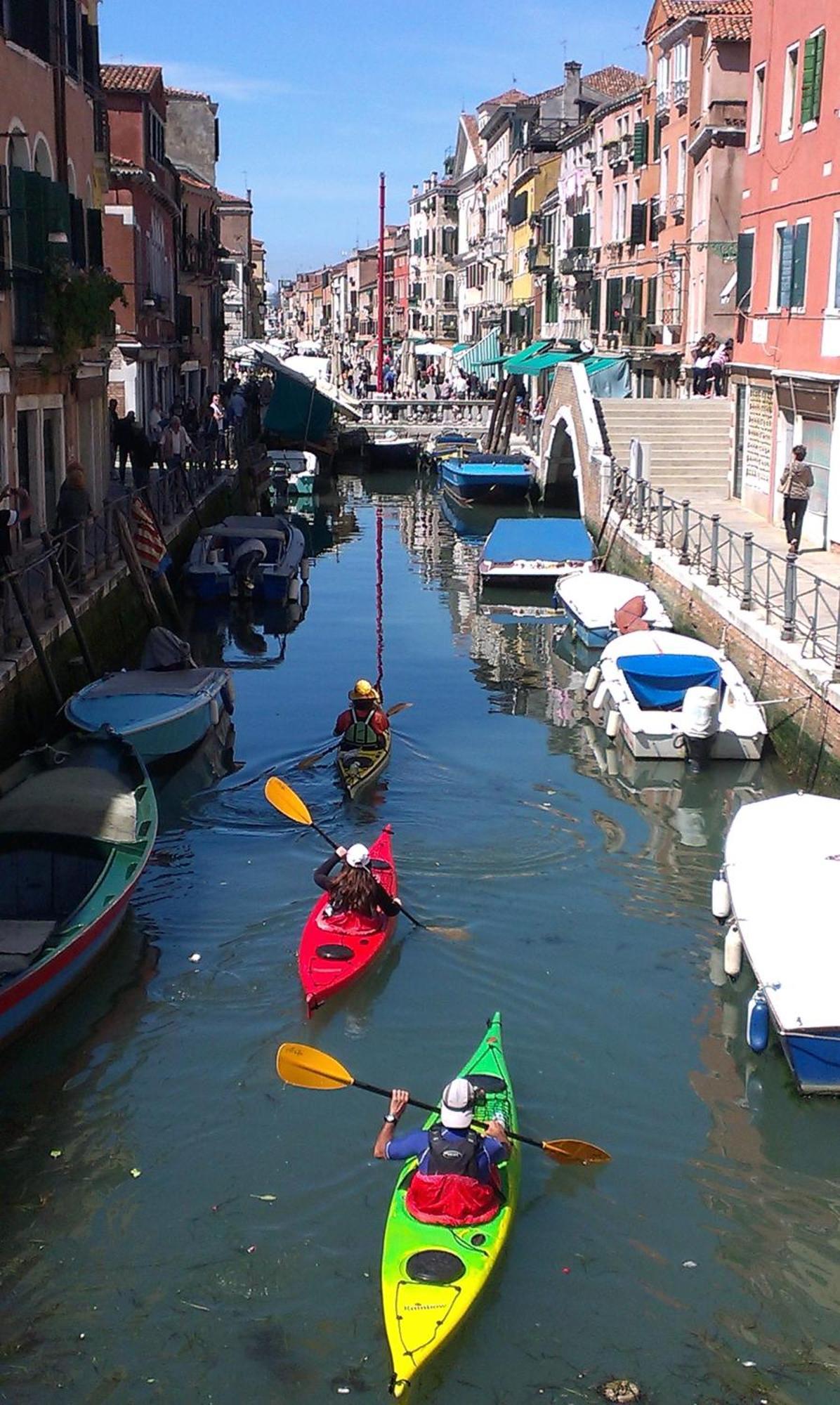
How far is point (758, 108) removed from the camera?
25.2m

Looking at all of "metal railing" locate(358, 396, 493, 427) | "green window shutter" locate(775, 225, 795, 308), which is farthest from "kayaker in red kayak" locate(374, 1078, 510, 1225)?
"metal railing" locate(358, 396, 493, 427)

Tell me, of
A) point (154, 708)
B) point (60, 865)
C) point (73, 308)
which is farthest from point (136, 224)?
point (60, 865)

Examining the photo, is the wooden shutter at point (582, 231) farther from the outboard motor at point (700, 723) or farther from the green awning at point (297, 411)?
the outboard motor at point (700, 723)

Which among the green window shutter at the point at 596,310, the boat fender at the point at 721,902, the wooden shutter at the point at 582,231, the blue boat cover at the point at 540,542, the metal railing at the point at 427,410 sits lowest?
the boat fender at the point at 721,902

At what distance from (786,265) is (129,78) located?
704 inches

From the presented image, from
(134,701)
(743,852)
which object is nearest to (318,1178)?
(743,852)

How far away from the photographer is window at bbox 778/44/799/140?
2278 cm

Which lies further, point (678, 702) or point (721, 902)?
point (678, 702)

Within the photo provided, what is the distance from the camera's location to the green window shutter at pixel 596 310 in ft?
158

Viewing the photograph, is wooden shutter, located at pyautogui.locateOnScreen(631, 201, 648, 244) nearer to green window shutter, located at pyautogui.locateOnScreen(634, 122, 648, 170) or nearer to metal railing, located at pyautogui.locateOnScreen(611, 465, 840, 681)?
green window shutter, located at pyautogui.locateOnScreen(634, 122, 648, 170)

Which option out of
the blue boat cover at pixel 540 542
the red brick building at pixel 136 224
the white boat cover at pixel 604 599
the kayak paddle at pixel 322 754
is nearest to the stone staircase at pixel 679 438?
the blue boat cover at pixel 540 542

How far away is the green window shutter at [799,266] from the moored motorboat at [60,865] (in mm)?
13557

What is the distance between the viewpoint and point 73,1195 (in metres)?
8.49

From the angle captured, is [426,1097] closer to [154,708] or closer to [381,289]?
[154,708]
